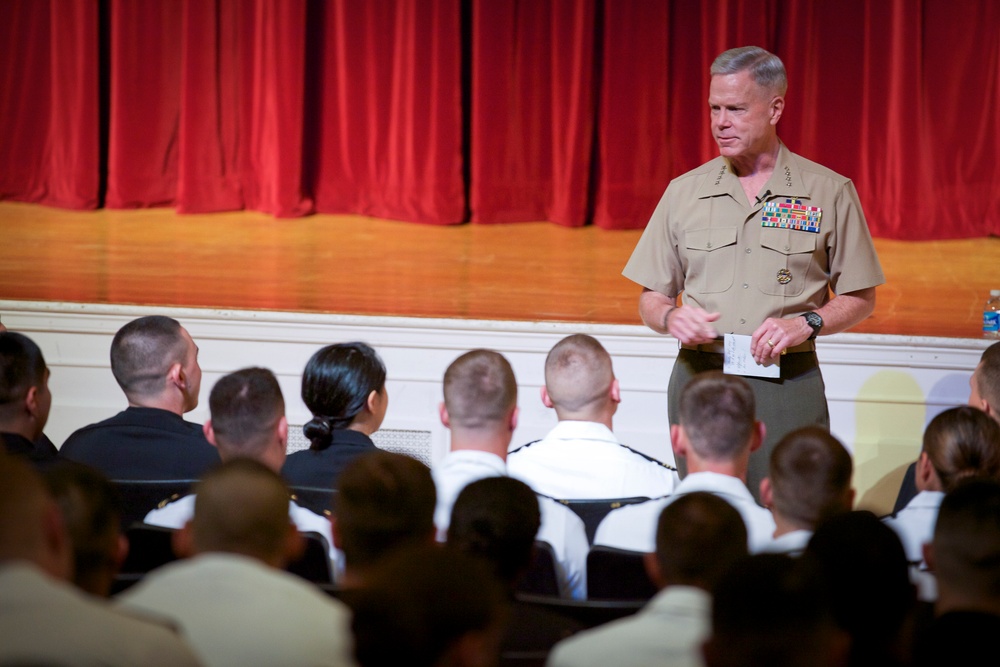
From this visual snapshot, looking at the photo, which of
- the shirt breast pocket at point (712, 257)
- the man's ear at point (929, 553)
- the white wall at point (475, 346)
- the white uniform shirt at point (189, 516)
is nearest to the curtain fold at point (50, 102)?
the white wall at point (475, 346)

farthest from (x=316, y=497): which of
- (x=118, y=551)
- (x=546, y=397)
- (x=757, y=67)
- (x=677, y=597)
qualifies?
(x=757, y=67)

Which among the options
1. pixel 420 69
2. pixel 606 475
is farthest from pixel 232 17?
pixel 606 475

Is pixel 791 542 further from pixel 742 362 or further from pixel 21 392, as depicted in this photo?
pixel 21 392

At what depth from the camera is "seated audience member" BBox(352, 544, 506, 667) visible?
3.79 feet

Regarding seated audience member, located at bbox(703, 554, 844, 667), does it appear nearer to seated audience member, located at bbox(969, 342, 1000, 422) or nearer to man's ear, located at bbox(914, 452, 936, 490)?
man's ear, located at bbox(914, 452, 936, 490)

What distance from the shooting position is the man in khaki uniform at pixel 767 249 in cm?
278

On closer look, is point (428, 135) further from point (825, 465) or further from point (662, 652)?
point (662, 652)

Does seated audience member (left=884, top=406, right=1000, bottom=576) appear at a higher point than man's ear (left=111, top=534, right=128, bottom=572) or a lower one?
higher

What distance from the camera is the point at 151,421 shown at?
267 cm

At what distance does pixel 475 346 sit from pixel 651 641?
268 centimetres

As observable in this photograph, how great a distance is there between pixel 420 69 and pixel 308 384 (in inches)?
138

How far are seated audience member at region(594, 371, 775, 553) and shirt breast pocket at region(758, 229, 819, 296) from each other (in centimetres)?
70

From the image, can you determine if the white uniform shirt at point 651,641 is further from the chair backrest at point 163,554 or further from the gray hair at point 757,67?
the gray hair at point 757,67

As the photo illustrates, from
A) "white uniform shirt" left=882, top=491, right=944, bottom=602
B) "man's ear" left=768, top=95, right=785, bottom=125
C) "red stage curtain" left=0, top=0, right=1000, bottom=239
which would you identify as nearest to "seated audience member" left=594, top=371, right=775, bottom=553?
"white uniform shirt" left=882, top=491, right=944, bottom=602
